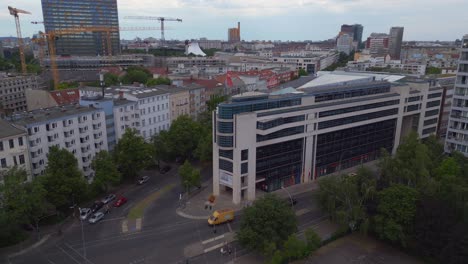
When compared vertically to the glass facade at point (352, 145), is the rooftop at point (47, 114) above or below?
above

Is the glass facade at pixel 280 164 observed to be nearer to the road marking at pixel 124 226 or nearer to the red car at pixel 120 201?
the road marking at pixel 124 226

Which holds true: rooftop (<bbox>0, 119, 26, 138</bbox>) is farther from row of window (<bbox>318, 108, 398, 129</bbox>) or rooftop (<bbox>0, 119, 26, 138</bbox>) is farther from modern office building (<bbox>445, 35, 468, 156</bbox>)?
modern office building (<bbox>445, 35, 468, 156</bbox>)

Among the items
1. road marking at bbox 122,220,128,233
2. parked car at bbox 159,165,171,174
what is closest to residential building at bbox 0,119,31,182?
road marking at bbox 122,220,128,233

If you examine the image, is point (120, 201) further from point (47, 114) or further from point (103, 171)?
point (47, 114)

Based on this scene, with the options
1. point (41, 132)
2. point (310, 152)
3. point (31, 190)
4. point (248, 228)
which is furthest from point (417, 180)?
point (41, 132)

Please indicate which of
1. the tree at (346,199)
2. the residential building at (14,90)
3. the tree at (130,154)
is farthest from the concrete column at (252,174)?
the residential building at (14,90)

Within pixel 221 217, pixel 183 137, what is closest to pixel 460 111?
pixel 221 217
